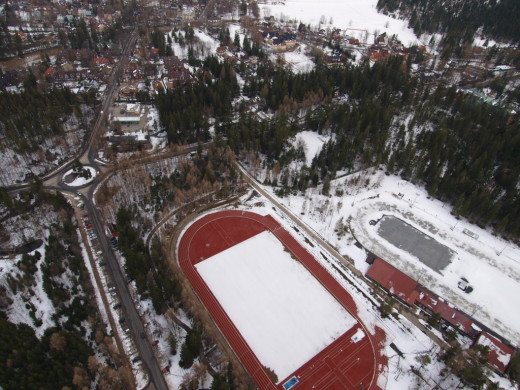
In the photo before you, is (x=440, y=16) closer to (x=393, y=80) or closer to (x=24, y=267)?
(x=393, y=80)

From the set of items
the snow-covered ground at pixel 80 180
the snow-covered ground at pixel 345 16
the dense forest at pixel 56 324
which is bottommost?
the dense forest at pixel 56 324

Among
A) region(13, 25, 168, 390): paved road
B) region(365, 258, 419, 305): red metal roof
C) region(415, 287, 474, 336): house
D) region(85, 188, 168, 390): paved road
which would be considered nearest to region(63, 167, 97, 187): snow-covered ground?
region(13, 25, 168, 390): paved road

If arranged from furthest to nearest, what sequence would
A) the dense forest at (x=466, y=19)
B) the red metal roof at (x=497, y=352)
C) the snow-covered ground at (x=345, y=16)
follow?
the snow-covered ground at (x=345, y=16)
the dense forest at (x=466, y=19)
the red metal roof at (x=497, y=352)

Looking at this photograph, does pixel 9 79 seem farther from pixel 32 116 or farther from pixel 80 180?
pixel 80 180

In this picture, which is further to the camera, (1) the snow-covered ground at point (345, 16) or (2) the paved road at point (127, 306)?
(1) the snow-covered ground at point (345, 16)

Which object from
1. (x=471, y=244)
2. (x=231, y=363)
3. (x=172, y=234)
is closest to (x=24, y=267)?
(x=172, y=234)

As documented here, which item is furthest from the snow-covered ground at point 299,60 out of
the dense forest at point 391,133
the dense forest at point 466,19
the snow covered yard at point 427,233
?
the snow covered yard at point 427,233

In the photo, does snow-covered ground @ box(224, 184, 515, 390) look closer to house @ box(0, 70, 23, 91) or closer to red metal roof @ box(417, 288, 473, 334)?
red metal roof @ box(417, 288, 473, 334)

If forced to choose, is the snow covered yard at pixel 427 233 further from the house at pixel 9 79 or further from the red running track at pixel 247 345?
the house at pixel 9 79
